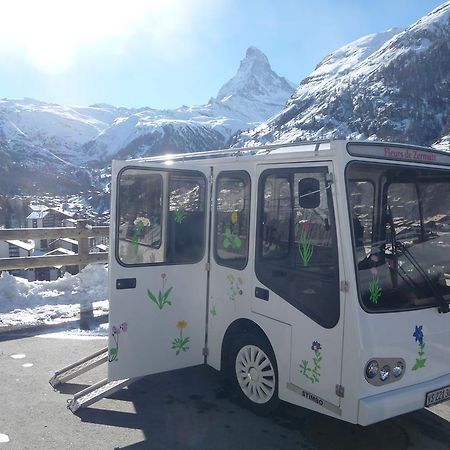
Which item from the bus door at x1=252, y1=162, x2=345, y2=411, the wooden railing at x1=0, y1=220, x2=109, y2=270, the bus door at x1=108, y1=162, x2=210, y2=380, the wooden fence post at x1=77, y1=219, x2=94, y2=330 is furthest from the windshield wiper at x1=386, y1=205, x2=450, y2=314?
the wooden railing at x1=0, y1=220, x2=109, y2=270

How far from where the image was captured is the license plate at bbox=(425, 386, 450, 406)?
3.86 m

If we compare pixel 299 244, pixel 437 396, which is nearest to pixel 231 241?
pixel 299 244

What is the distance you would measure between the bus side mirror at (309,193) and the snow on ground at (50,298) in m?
5.11

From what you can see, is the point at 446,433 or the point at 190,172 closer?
the point at 446,433

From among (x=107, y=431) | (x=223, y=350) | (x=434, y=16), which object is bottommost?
(x=107, y=431)

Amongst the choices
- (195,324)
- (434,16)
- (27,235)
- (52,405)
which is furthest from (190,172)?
(434,16)

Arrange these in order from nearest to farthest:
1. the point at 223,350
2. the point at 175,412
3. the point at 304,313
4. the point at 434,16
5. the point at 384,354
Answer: the point at 384,354 → the point at 304,313 → the point at 175,412 → the point at 223,350 → the point at 434,16

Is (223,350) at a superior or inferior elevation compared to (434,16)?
inferior

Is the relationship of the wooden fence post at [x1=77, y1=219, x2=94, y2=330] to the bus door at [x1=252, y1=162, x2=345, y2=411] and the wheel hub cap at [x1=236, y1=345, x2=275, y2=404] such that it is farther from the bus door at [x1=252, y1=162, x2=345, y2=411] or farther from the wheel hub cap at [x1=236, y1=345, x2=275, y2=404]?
the bus door at [x1=252, y1=162, x2=345, y2=411]

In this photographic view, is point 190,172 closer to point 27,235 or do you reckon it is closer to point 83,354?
point 83,354

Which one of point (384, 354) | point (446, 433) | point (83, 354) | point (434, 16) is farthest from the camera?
point (434, 16)

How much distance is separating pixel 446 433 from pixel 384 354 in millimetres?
1328

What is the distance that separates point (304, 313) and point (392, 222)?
3.56 ft

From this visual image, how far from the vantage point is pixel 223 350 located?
4965mm
